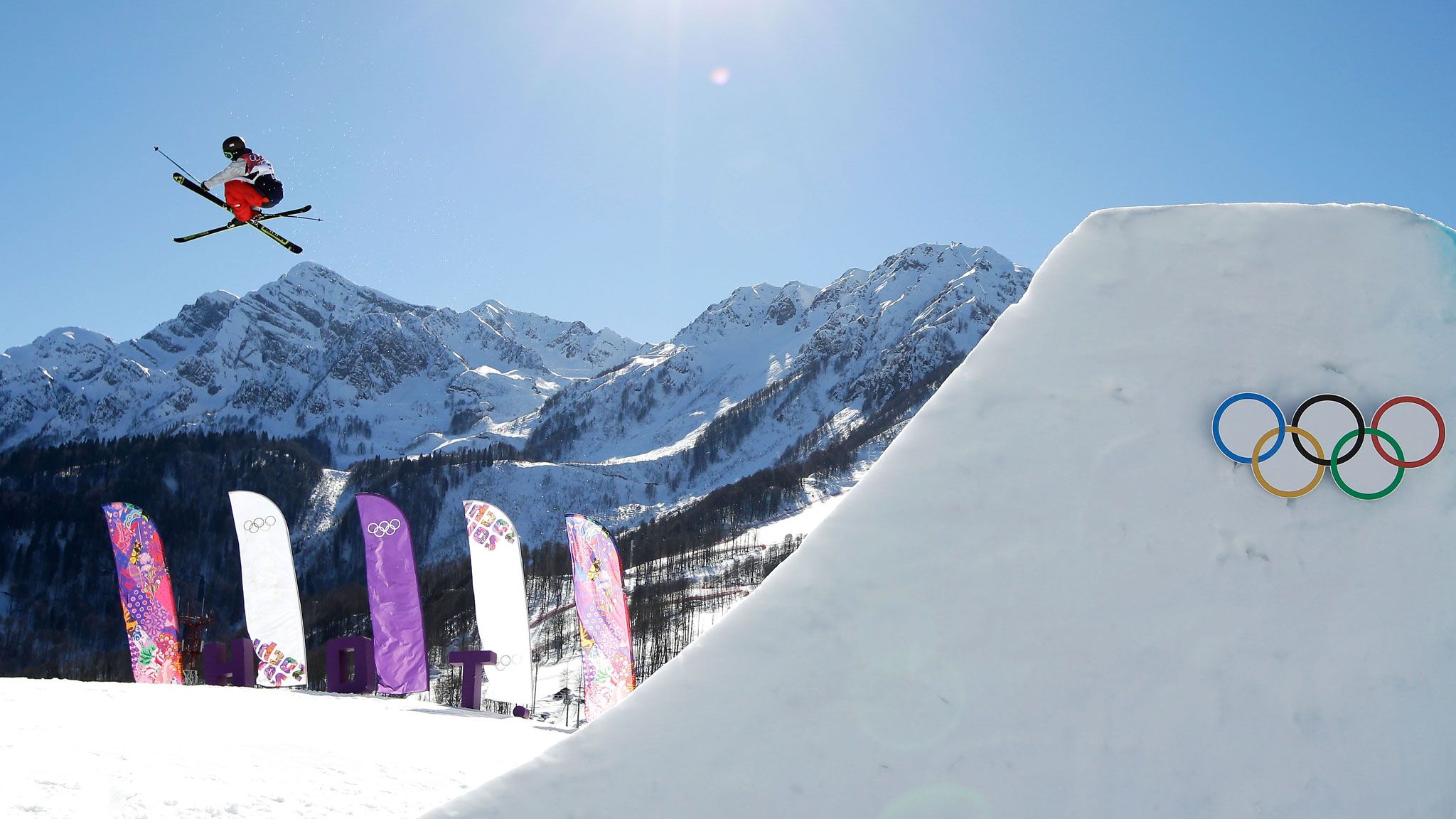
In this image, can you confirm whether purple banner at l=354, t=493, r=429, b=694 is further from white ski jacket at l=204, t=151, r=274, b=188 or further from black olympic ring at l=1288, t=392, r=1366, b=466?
black olympic ring at l=1288, t=392, r=1366, b=466

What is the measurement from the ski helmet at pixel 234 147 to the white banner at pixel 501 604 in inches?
424

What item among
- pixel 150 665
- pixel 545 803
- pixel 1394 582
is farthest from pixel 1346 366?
pixel 150 665

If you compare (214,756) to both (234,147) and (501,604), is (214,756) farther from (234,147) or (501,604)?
(501,604)

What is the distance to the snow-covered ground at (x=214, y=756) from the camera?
5.74 metres

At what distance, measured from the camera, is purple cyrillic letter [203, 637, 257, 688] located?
19.9 meters

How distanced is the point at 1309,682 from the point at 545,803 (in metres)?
2.69

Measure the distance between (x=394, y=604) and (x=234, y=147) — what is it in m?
12.6

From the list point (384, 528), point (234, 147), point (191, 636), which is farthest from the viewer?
point (191, 636)

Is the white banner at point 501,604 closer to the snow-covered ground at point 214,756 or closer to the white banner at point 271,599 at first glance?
the white banner at point 271,599

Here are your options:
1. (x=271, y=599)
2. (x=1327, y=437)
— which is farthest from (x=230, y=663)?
(x=1327, y=437)

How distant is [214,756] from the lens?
6.99 m

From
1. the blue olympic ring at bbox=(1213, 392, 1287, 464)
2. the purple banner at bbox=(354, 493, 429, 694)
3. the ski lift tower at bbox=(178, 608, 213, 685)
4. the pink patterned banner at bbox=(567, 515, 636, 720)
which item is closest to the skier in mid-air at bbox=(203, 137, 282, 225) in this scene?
the purple banner at bbox=(354, 493, 429, 694)

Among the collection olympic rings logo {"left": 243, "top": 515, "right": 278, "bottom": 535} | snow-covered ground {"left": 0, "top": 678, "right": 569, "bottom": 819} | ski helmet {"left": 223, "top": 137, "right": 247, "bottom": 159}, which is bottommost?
snow-covered ground {"left": 0, "top": 678, "right": 569, "bottom": 819}

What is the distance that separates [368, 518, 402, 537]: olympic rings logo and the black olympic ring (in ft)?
69.8
